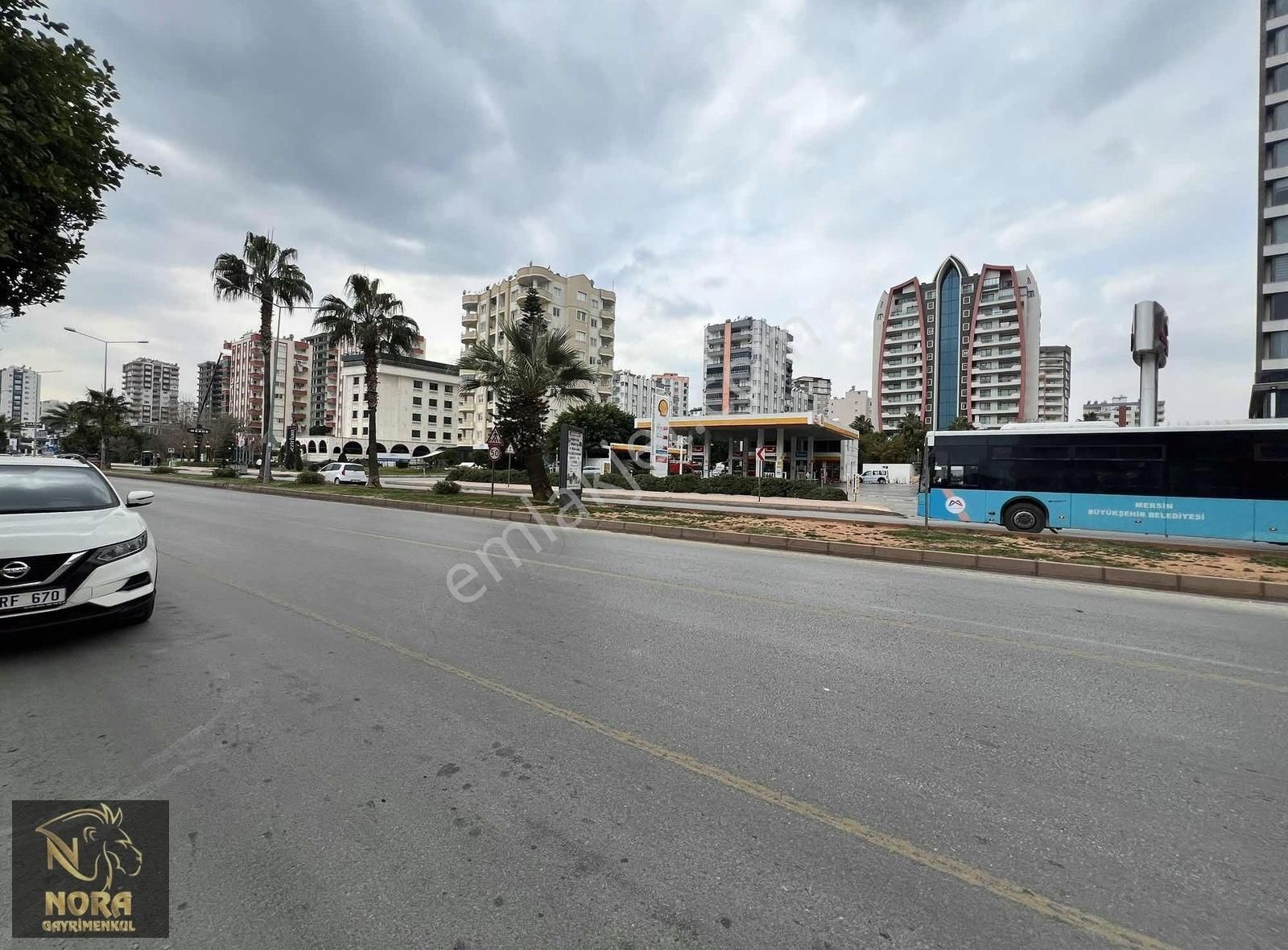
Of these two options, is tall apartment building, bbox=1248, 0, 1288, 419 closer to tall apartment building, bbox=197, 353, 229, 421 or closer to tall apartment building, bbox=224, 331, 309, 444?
tall apartment building, bbox=224, 331, 309, 444

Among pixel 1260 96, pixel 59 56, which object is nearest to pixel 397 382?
pixel 59 56

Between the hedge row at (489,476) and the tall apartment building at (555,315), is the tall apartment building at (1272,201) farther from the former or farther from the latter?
the tall apartment building at (555,315)

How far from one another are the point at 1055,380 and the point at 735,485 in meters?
122

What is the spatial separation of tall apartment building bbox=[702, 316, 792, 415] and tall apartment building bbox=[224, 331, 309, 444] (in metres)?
76.3

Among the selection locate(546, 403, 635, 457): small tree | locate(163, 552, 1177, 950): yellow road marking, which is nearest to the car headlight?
locate(163, 552, 1177, 950): yellow road marking

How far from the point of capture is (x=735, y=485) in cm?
3262

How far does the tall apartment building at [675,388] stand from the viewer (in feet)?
506

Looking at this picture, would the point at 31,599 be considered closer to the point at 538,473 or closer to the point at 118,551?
the point at 118,551

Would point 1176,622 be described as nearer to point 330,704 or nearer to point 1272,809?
point 1272,809

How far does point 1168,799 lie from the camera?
2785 millimetres

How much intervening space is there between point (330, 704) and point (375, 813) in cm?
136

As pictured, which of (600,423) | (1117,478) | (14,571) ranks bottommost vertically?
(14,571)

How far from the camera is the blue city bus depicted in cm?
1212

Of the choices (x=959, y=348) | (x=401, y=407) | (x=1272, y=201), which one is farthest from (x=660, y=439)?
(x=959, y=348)
